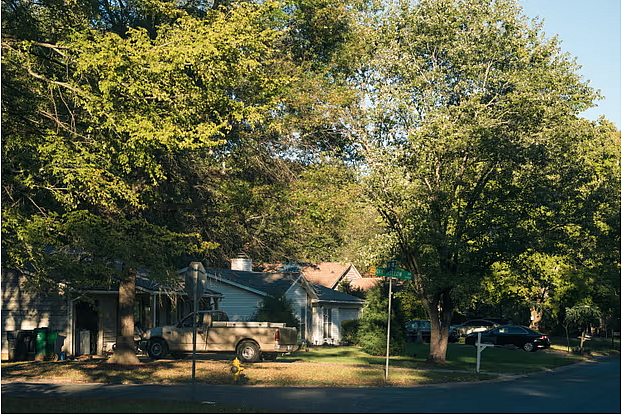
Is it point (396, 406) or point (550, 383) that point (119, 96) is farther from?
point (550, 383)

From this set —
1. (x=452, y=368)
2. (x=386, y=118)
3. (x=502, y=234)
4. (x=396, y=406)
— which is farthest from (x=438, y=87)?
(x=396, y=406)

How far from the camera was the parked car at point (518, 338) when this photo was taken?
46.1 m

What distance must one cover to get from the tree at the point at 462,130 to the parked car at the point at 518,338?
19.5m

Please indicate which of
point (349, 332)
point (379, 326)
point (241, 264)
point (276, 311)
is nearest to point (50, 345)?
point (379, 326)

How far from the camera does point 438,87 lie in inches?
1075

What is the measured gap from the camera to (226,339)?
86.9 ft

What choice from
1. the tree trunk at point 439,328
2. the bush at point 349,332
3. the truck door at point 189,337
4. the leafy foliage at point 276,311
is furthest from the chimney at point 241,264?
the truck door at point 189,337

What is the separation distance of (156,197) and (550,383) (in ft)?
42.0

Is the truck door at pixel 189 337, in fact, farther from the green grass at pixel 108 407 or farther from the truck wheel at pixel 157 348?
the green grass at pixel 108 407

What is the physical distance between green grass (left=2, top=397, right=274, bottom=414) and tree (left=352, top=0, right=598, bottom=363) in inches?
553

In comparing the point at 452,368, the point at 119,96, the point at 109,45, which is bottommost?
the point at 452,368

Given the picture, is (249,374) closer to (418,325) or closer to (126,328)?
(126,328)

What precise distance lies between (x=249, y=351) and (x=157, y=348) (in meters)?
3.58

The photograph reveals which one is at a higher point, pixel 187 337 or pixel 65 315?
pixel 65 315
